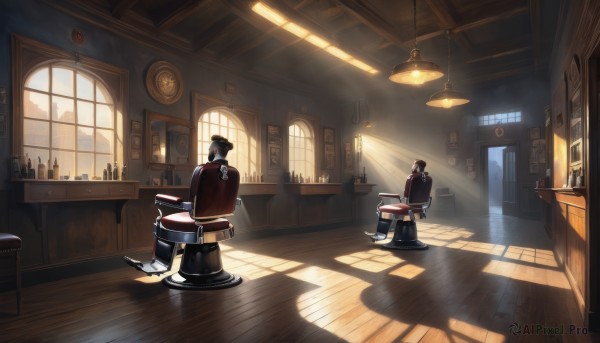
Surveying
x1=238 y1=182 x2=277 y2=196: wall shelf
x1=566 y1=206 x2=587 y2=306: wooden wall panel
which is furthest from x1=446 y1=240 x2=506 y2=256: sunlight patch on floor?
x1=238 y1=182 x2=277 y2=196: wall shelf

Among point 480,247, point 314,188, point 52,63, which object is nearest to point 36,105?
point 52,63

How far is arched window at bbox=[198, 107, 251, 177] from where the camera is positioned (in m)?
5.93

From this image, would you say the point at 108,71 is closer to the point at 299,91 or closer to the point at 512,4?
the point at 299,91

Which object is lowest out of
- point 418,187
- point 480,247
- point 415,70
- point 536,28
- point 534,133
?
point 480,247

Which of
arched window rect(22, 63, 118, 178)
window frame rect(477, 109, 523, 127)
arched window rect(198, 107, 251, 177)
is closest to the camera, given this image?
arched window rect(22, 63, 118, 178)

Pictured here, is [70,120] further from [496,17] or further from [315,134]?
[496,17]

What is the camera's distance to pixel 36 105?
4.03 metres

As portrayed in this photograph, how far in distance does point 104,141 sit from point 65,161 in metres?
0.53

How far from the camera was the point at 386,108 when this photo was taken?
1104 centimetres

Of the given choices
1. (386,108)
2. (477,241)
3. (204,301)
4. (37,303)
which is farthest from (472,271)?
(386,108)

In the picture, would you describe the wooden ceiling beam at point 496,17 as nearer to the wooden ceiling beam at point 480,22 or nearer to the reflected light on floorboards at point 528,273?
the wooden ceiling beam at point 480,22

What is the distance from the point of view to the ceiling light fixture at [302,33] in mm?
4605

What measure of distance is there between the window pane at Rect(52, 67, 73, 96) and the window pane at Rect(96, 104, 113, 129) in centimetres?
37

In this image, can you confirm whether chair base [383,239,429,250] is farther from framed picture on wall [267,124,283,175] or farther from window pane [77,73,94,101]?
window pane [77,73,94,101]
